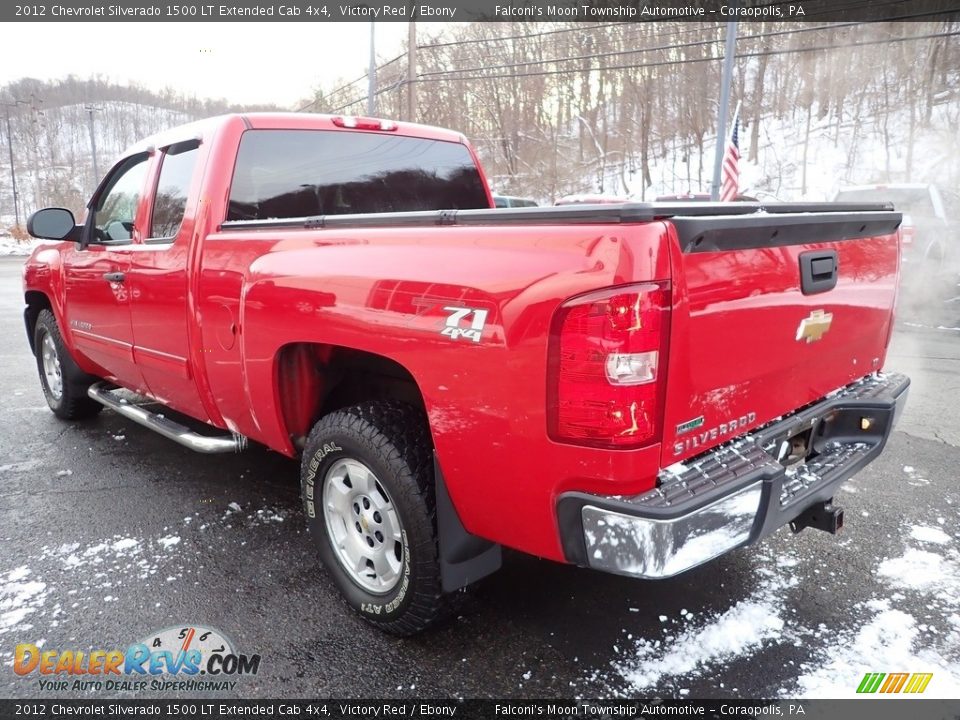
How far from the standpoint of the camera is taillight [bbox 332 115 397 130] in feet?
11.9

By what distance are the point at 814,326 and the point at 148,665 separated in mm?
2682

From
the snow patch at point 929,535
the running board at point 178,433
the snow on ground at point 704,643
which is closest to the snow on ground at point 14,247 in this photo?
the running board at point 178,433

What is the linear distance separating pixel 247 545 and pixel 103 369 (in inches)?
79.3

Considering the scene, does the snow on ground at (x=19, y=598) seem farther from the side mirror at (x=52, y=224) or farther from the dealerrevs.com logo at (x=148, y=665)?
the side mirror at (x=52, y=224)

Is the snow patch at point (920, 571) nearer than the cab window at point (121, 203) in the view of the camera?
Yes

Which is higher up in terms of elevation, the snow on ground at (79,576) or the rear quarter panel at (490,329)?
the rear quarter panel at (490,329)

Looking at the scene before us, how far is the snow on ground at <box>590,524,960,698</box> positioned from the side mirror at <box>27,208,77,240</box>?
13.1ft

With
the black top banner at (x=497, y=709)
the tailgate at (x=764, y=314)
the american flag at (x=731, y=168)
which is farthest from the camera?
the american flag at (x=731, y=168)

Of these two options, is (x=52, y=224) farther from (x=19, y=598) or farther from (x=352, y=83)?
(x=352, y=83)

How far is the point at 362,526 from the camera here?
2.59 meters

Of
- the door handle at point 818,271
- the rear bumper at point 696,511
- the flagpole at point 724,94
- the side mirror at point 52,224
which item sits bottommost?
the rear bumper at point 696,511

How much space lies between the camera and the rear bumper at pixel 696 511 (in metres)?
1.76

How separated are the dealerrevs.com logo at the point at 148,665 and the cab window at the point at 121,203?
2.36 meters

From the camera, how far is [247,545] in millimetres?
3229
